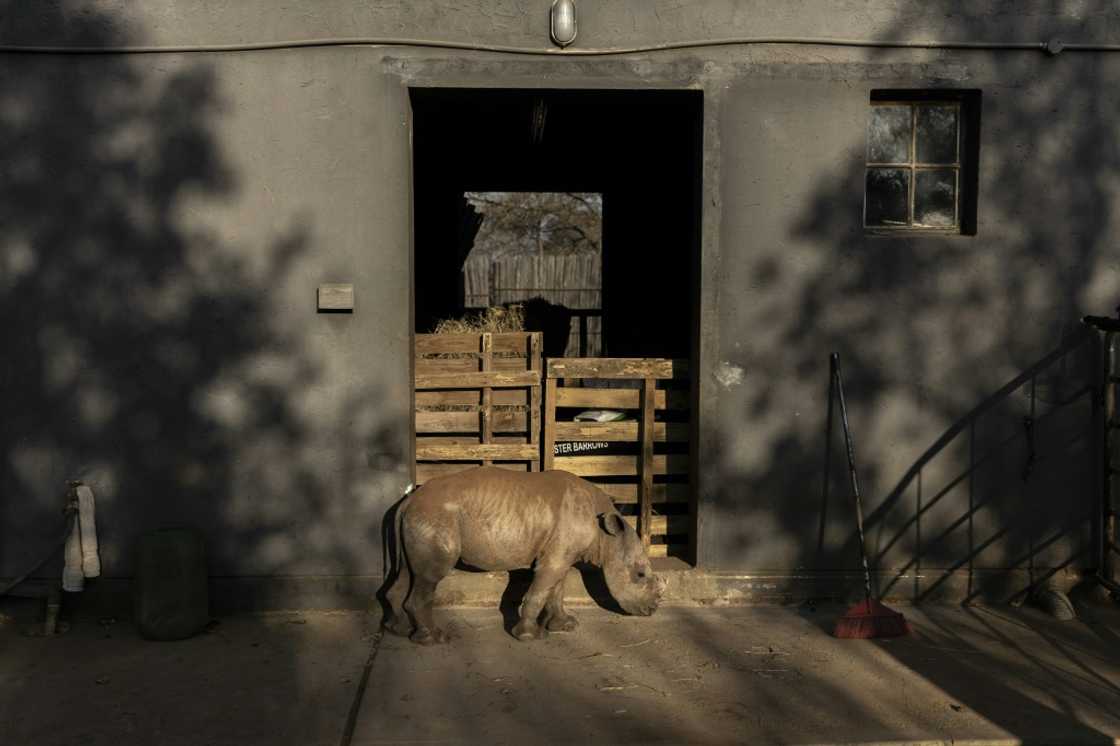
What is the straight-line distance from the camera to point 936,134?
21.9ft

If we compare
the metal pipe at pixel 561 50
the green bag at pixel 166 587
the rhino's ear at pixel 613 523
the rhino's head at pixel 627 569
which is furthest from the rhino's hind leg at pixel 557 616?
the metal pipe at pixel 561 50

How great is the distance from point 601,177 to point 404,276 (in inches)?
245

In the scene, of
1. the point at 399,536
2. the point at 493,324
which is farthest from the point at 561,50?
the point at 399,536

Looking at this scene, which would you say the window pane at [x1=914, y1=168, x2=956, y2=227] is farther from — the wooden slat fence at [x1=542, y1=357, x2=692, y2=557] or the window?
the wooden slat fence at [x1=542, y1=357, x2=692, y2=557]

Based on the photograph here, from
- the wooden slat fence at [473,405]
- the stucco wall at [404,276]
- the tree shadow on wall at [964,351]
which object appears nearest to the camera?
the stucco wall at [404,276]

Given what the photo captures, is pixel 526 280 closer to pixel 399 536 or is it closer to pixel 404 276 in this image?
pixel 404 276

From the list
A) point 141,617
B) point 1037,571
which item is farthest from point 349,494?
point 1037,571

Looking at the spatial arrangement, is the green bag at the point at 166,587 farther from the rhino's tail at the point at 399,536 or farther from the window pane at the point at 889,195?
the window pane at the point at 889,195

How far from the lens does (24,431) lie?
624cm

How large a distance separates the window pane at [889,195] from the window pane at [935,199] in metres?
0.08

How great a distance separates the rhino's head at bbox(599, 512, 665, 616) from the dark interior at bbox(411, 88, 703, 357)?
4.83ft

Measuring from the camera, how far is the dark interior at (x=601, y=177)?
6.90m

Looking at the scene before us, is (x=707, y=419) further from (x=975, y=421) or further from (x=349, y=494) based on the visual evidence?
(x=349, y=494)

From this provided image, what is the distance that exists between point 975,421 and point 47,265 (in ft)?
19.8
